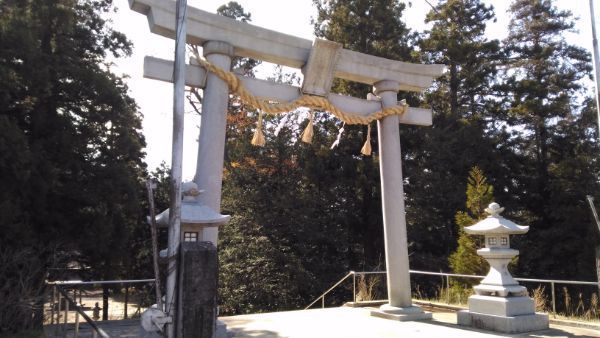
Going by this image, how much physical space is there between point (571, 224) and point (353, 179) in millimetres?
8291

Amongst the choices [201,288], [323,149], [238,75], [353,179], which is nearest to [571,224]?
[353,179]

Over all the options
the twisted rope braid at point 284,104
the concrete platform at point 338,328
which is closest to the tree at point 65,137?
the concrete platform at point 338,328

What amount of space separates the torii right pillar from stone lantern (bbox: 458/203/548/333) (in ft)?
3.00

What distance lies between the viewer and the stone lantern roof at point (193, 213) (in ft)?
18.2

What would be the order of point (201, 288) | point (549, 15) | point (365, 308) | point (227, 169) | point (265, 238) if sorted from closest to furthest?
point (201, 288) < point (365, 308) < point (265, 238) < point (227, 169) < point (549, 15)

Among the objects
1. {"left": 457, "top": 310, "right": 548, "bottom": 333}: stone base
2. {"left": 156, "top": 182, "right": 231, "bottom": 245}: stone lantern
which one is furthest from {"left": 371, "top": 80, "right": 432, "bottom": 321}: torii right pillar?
{"left": 156, "top": 182, "right": 231, "bottom": 245}: stone lantern

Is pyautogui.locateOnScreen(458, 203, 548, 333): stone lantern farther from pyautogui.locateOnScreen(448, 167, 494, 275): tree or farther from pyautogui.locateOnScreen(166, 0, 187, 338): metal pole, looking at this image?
pyautogui.locateOnScreen(166, 0, 187, 338): metal pole

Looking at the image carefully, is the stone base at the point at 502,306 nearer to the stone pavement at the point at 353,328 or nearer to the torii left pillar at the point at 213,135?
the stone pavement at the point at 353,328

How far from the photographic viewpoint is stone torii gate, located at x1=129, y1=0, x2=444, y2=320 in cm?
643

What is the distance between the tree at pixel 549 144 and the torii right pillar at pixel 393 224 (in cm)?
1159

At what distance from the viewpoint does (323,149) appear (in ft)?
58.1

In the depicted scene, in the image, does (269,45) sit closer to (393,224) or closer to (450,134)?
(393,224)

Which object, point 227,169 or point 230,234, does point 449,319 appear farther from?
point 227,169

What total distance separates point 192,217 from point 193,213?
9 centimetres
